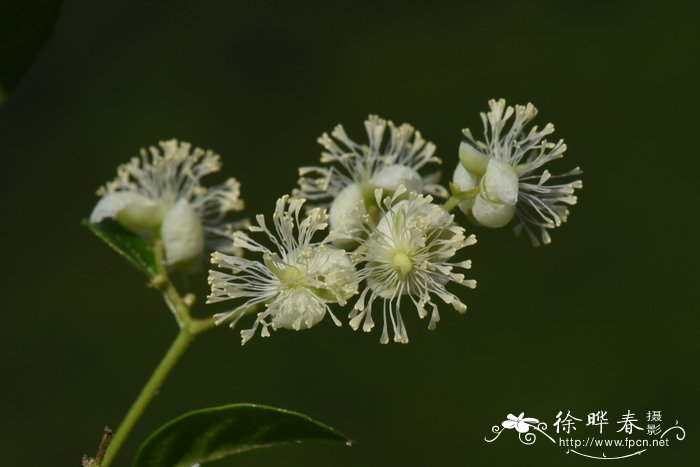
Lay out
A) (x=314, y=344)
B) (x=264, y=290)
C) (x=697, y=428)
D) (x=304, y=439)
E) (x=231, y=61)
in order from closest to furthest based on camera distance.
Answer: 1. (x=304, y=439)
2. (x=264, y=290)
3. (x=697, y=428)
4. (x=314, y=344)
5. (x=231, y=61)

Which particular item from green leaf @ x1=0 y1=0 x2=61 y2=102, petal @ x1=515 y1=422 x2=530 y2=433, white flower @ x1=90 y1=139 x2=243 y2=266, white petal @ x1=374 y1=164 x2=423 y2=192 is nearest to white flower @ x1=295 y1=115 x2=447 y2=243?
white petal @ x1=374 y1=164 x2=423 y2=192

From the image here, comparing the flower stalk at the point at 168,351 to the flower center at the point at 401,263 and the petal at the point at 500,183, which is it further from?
the petal at the point at 500,183

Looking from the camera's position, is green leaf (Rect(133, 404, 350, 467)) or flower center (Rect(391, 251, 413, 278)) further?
flower center (Rect(391, 251, 413, 278))

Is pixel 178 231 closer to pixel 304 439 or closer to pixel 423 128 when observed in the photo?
pixel 304 439

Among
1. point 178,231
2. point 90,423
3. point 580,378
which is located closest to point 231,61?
point 90,423

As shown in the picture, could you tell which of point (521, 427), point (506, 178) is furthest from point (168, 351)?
point (521, 427)

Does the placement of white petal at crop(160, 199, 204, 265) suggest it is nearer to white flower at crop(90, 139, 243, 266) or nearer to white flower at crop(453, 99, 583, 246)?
white flower at crop(90, 139, 243, 266)
